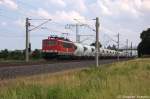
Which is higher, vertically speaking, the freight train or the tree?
the tree

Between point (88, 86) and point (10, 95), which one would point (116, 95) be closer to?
point (88, 86)

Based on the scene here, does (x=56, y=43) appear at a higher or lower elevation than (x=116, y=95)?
higher

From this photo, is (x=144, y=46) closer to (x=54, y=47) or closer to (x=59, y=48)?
(x=59, y=48)

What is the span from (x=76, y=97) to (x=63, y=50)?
5095 cm

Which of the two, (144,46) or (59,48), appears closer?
(59,48)

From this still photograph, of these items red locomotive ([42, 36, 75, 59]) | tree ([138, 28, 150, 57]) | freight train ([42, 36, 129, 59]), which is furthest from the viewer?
tree ([138, 28, 150, 57])

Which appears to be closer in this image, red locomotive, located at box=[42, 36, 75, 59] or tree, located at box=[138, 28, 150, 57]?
red locomotive, located at box=[42, 36, 75, 59]

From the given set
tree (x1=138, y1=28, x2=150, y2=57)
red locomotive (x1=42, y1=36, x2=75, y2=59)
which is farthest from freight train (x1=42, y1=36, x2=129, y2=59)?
tree (x1=138, y1=28, x2=150, y2=57)

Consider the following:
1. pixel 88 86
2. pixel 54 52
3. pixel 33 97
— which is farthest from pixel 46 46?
pixel 33 97

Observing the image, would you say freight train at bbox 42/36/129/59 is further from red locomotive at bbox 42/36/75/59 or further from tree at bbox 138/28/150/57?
tree at bbox 138/28/150/57

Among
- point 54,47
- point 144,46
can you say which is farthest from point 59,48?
point 144,46

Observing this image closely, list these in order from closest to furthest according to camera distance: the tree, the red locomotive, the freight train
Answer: the red locomotive < the freight train < the tree

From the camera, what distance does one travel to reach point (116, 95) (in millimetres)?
17453

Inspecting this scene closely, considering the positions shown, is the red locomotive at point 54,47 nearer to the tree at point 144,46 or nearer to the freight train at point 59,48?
the freight train at point 59,48
